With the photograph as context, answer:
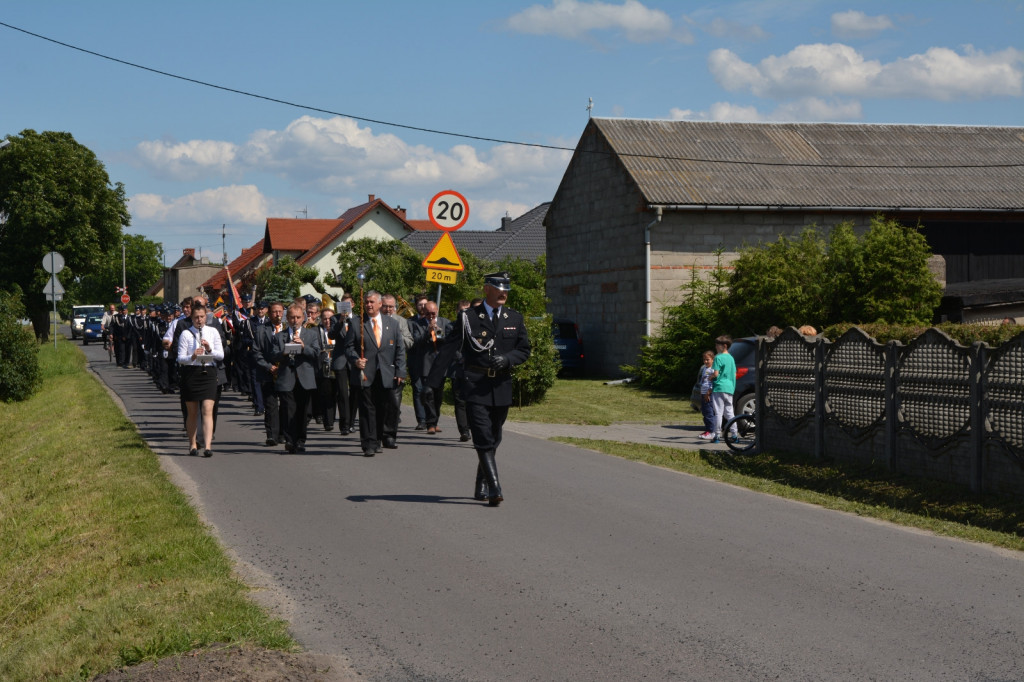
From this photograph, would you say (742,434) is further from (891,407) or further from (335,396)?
(335,396)

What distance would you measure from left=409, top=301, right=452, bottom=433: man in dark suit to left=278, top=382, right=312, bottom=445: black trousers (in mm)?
2034

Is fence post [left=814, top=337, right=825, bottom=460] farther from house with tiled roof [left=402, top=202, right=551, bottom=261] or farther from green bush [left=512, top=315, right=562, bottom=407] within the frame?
house with tiled roof [left=402, top=202, right=551, bottom=261]

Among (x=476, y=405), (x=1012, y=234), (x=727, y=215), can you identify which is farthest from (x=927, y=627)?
(x=1012, y=234)

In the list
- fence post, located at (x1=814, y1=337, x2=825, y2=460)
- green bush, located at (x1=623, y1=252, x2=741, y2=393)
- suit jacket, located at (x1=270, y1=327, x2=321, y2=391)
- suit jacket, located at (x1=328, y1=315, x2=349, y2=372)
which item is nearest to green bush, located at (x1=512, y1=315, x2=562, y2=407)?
green bush, located at (x1=623, y1=252, x2=741, y2=393)

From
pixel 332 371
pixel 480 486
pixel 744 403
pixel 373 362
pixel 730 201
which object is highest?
pixel 730 201

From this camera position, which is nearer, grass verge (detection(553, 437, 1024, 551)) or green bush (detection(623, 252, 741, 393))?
grass verge (detection(553, 437, 1024, 551))

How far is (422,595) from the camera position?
6.57 meters

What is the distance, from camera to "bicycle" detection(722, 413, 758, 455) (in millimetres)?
14344

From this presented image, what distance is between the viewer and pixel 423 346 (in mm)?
15938

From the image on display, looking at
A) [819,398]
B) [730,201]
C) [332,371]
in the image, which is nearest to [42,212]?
[730,201]

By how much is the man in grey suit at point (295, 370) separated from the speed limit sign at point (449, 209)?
3.60 m

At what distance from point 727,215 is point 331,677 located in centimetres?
2588

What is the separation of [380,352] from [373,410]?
2.28 ft

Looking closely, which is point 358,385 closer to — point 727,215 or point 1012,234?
point 727,215
